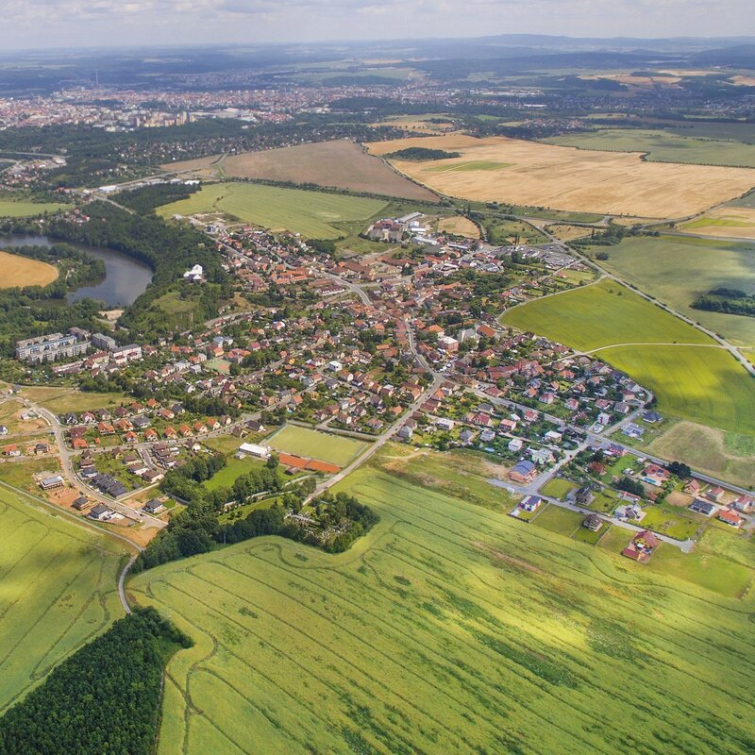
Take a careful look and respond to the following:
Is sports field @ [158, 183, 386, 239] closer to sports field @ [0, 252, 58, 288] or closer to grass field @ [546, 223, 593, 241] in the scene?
sports field @ [0, 252, 58, 288]

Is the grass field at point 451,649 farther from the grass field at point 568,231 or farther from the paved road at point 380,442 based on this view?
the grass field at point 568,231

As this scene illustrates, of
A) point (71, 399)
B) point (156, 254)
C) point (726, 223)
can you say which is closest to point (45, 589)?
point (71, 399)

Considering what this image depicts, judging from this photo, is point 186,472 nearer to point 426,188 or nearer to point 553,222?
point 553,222

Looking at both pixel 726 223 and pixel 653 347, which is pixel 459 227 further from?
pixel 653 347

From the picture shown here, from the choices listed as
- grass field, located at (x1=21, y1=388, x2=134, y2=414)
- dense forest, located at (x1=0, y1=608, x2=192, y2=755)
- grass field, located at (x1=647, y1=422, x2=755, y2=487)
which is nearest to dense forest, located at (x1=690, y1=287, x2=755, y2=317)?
grass field, located at (x1=647, y1=422, x2=755, y2=487)

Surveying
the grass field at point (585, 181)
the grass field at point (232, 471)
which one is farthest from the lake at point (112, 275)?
the grass field at point (585, 181)

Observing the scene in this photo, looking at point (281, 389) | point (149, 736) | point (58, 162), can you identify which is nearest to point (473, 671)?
point (149, 736)

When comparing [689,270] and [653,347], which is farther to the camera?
[689,270]
